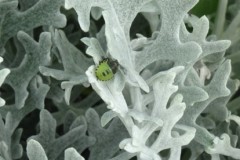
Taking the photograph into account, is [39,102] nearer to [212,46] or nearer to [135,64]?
[135,64]

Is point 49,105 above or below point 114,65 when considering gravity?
below

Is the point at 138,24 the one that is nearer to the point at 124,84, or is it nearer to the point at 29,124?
the point at 29,124

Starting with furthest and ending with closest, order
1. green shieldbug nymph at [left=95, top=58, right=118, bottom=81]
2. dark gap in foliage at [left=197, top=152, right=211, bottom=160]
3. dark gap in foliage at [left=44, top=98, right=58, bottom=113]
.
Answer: dark gap in foliage at [left=44, top=98, right=58, bottom=113] → dark gap in foliage at [left=197, top=152, right=211, bottom=160] → green shieldbug nymph at [left=95, top=58, right=118, bottom=81]

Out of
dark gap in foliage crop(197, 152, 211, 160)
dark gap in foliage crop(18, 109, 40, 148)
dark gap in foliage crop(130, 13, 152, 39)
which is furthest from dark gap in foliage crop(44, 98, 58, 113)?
dark gap in foliage crop(197, 152, 211, 160)

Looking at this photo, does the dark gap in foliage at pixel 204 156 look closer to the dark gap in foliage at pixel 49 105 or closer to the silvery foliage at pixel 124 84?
the silvery foliage at pixel 124 84

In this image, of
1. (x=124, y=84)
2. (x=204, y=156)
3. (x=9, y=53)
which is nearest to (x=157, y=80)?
(x=124, y=84)

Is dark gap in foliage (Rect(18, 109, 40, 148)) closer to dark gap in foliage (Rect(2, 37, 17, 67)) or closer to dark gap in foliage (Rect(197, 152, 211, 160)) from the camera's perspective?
dark gap in foliage (Rect(2, 37, 17, 67))

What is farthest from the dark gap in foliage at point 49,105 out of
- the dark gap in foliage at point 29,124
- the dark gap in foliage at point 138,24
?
the dark gap in foliage at point 138,24
